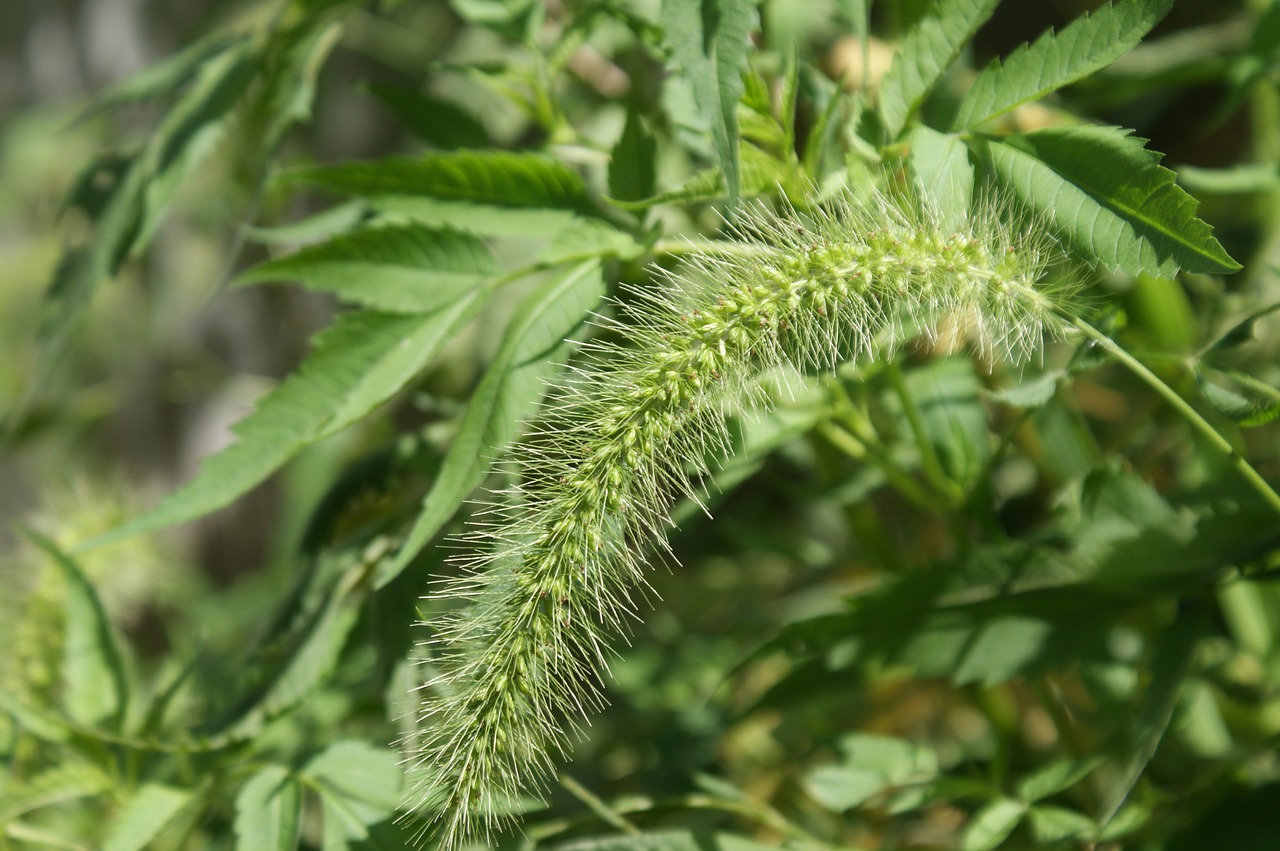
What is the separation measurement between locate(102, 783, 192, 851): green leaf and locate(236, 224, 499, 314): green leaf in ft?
1.38

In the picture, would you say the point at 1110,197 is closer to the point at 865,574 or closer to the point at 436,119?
the point at 436,119

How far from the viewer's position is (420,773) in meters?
0.70

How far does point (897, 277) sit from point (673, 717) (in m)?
0.60

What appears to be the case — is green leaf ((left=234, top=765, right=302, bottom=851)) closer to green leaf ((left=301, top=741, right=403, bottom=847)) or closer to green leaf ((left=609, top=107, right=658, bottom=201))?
green leaf ((left=301, top=741, right=403, bottom=847))

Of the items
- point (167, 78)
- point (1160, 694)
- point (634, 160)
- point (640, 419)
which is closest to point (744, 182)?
point (634, 160)

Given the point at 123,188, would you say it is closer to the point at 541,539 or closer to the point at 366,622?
the point at 366,622

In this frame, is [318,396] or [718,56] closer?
[718,56]

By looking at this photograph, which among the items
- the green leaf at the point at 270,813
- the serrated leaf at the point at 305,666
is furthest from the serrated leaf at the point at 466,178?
the green leaf at the point at 270,813

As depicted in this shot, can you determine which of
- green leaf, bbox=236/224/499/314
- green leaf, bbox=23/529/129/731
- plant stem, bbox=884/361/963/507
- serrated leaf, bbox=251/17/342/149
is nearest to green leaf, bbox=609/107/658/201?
green leaf, bbox=236/224/499/314

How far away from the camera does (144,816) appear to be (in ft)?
2.65

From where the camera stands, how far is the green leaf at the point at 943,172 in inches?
26.0

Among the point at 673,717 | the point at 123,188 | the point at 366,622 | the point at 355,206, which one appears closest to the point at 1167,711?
the point at 673,717

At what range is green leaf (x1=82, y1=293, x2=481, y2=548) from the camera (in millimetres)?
738

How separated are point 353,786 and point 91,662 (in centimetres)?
31
